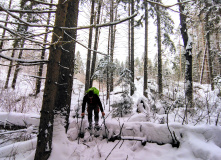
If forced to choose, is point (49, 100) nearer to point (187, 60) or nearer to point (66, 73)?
point (66, 73)

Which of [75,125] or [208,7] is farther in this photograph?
[208,7]

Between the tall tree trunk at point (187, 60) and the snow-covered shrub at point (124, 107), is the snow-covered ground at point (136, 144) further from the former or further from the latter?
the tall tree trunk at point (187, 60)

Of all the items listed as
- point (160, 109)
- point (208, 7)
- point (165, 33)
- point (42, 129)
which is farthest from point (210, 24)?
point (42, 129)

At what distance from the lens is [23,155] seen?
2.09 m

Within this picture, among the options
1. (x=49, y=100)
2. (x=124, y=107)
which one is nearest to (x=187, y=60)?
(x=124, y=107)

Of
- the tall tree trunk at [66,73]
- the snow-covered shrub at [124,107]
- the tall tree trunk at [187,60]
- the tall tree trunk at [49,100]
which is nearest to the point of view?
the tall tree trunk at [49,100]

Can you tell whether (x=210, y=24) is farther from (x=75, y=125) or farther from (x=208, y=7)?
(x=75, y=125)

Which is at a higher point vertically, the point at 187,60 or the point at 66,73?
the point at 187,60

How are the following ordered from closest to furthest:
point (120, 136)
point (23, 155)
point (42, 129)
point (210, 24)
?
point (42, 129) → point (23, 155) → point (120, 136) → point (210, 24)

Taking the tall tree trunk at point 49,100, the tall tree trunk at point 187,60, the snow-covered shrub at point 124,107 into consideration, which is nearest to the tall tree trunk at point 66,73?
the tall tree trunk at point 49,100

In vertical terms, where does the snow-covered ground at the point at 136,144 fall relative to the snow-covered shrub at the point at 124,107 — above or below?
below

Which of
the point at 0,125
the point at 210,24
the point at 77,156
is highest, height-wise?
the point at 210,24

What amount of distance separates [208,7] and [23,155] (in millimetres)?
10694

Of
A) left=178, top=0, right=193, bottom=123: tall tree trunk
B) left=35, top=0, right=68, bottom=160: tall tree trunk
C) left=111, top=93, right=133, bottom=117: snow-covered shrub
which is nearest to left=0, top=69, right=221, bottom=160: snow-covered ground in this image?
left=35, top=0, right=68, bottom=160: tall tree trunk
